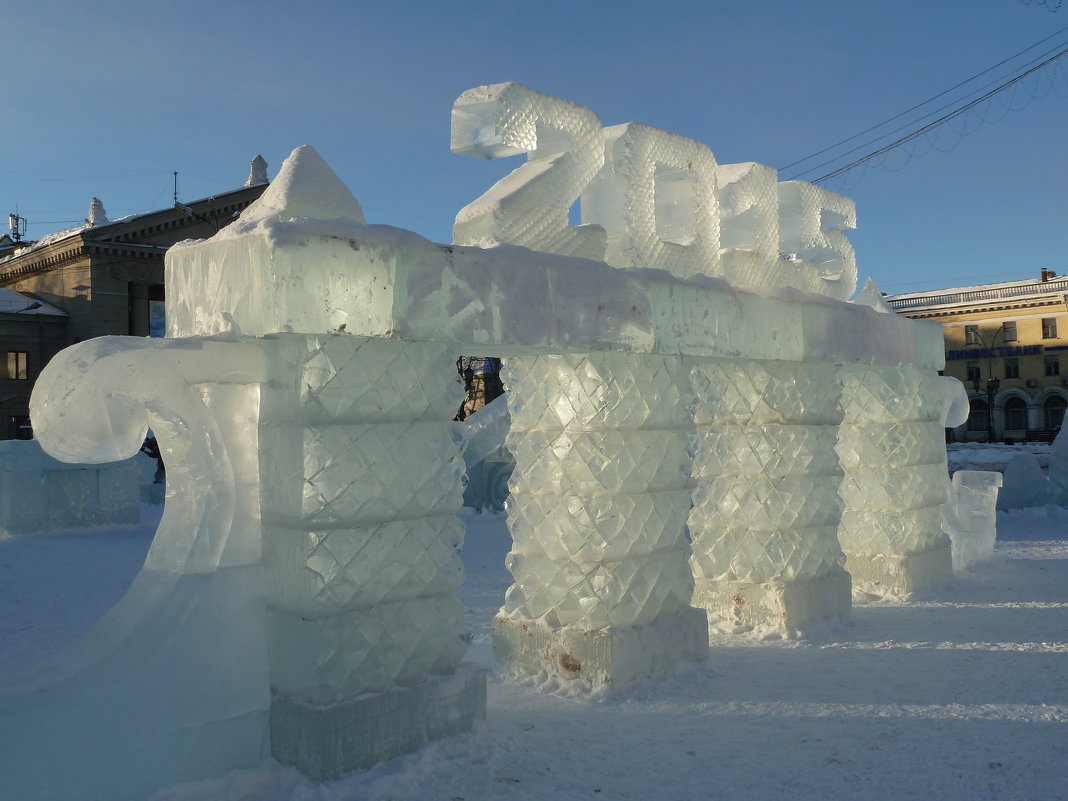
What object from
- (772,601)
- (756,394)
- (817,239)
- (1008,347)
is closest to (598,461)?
(756,394)

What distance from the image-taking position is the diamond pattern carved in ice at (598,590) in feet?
15.7

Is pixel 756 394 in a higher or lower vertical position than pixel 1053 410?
lower

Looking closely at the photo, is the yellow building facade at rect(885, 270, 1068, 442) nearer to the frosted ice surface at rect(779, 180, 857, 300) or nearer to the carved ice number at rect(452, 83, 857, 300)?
the frosted ice surface at rect(779, 180, 857, 300)

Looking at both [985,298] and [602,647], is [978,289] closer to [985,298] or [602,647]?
[985,298]

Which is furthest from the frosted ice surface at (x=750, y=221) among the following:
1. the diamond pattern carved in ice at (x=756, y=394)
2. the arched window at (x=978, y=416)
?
the arched window at (x=978, y=416)

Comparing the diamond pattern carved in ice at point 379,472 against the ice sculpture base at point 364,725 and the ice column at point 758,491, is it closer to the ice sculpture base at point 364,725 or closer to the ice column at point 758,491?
the ice sculpture base at point 364,725

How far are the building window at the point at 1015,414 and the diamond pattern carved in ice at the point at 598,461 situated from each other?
36.3 metres

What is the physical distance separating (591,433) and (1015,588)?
15.0 feet

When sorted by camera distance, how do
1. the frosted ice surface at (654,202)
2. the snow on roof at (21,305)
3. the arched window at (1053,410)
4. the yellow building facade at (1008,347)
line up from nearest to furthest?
the frosted ice surface at (654,202) → the snow on roof at (21,305) → the yellow building facade at (1008,347) → the arched window at (1053,410)

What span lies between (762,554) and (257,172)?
23429mm

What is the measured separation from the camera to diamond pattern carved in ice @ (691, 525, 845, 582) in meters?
6.06

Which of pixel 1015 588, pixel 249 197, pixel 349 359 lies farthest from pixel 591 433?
pixel 249 197

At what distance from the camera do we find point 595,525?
15.7ft

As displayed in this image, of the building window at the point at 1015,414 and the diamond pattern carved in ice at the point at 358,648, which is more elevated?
the building window at the point at 1015,414
